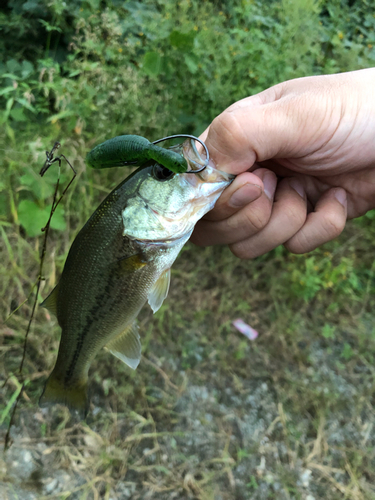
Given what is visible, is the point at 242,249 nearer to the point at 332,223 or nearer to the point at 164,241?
the point at 332,223

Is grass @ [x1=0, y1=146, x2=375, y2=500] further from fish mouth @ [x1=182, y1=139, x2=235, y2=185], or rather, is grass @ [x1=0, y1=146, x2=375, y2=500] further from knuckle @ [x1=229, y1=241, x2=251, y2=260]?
fish mouth @ [x1=182, y1=139, x2=235, y2=185]

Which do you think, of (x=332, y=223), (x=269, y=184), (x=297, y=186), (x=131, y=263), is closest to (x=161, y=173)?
(x=131, y=263)

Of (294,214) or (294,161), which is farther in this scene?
(294,214)

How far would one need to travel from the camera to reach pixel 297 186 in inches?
79.0

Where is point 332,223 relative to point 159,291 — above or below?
above

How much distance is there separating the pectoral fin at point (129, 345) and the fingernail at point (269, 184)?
102 centimetres

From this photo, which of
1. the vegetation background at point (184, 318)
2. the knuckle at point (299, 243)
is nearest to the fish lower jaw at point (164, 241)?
the knuckle at point (299, 243)

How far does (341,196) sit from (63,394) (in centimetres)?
188

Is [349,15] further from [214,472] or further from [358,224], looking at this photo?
[214,472]

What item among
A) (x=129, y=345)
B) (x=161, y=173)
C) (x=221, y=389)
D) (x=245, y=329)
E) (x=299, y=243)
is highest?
(x=161, y=173)

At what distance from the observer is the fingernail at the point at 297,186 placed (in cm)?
199

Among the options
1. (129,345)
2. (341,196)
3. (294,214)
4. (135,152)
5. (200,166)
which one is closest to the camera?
(135,152)

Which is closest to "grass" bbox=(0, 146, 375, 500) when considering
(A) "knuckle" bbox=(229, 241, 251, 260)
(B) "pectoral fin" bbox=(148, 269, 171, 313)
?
(A) "knuckle" bbox=(229, 241, 251, 260)

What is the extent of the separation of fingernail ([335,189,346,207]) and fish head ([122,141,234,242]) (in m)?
0.92
